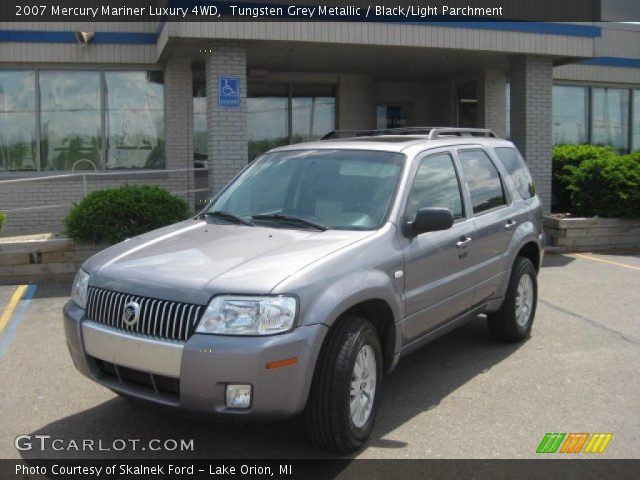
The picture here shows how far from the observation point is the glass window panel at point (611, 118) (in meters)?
17.1

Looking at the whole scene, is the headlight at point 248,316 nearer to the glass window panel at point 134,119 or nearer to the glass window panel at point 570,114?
the glass window panel at point 134,119

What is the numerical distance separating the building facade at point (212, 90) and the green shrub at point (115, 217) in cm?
112

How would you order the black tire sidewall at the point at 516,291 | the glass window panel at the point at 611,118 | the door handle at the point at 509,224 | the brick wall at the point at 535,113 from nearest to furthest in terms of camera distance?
the door handle at the point at 509,224
the black tire sidewall at the point at 516,291
the brick wall at the point at 535,113
the glass window panel at the point at 611,118

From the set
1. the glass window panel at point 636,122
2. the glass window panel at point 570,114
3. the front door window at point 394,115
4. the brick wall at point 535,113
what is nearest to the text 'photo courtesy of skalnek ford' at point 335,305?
the brick wall at point 535,113

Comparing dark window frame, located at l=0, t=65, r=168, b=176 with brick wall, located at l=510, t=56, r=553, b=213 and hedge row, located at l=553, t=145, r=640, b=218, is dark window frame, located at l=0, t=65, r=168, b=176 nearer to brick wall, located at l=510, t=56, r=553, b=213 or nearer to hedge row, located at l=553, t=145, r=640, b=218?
brick wall, located at l=510, t=56, r=553, b=213

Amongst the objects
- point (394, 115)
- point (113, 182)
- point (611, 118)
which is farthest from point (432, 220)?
point (611, 118)

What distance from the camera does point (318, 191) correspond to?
16.1ft

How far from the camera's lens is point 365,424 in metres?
4.08

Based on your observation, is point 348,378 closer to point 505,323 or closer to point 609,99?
point 505,323

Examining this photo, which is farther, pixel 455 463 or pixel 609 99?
pixel 609 99

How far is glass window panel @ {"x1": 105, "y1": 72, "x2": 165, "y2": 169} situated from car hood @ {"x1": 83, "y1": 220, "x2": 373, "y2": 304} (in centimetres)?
849

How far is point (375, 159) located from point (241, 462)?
2.24m

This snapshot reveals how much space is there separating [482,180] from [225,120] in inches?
211

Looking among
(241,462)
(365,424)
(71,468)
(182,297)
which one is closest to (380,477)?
(365,424)
